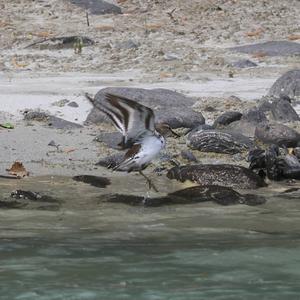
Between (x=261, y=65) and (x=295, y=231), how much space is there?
17.3 feet

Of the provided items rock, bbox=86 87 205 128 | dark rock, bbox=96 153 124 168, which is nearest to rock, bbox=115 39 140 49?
rock, bbox=86 87 205 128

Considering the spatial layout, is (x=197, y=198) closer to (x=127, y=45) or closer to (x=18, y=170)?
(x=18, y=170)

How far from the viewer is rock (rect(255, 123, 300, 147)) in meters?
9.56

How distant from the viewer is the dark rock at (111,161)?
905 cm

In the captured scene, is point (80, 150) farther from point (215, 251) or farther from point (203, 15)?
point (203, 15)

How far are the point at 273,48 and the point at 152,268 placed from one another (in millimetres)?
7113

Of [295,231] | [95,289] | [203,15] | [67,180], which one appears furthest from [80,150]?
[203,15]

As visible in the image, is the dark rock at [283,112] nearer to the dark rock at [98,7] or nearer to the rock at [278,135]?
the rock at [278,135]

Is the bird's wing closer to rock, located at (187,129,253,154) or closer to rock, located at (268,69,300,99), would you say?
rock, located at (187,129,253,154)

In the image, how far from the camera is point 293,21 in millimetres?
14141

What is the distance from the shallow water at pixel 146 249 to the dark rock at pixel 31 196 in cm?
12

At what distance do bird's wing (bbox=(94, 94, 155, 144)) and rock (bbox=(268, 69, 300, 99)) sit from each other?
148 inches

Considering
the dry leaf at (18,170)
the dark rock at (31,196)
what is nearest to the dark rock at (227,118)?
the dry leaf at (18,170)

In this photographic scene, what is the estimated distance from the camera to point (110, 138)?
381 inches
